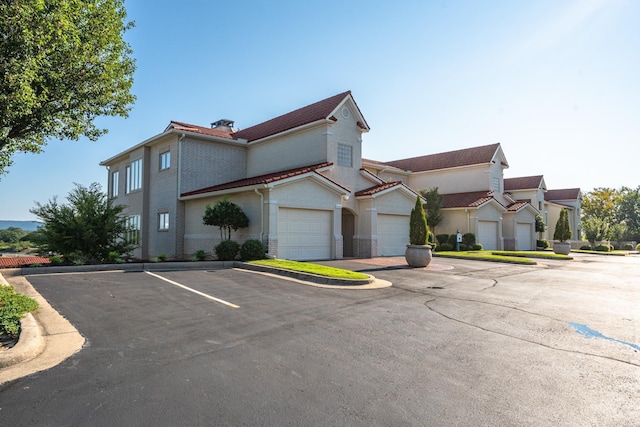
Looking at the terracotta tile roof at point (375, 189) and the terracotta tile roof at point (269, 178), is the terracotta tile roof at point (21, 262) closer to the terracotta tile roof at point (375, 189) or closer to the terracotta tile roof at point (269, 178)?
the terracotta tile roof at point (269, 178)

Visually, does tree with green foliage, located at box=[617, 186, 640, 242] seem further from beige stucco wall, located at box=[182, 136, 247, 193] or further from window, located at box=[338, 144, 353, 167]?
beige stucco wall, located at box=[182, 136, 247, 193]

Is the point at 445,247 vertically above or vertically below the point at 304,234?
below

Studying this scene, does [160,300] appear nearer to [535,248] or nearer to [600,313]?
[600,313]

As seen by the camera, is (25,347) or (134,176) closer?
(25,347)

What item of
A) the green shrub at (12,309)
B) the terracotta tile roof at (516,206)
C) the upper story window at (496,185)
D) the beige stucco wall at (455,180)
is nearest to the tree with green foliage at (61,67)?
the green shrub at (12,309)

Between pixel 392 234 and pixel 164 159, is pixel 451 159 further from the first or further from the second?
pixel 164 159

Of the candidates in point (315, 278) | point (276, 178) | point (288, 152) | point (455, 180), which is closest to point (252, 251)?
point (276, 178)

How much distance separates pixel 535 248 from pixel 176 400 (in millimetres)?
39553

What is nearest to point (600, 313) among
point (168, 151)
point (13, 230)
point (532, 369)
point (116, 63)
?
point (532, 369)

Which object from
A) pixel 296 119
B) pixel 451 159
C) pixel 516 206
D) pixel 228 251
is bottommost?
pixel 228 251

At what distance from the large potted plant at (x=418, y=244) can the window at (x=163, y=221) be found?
14499 mm

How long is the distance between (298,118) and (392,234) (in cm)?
919

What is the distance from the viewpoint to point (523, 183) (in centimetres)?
4284

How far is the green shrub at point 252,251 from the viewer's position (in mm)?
16047
